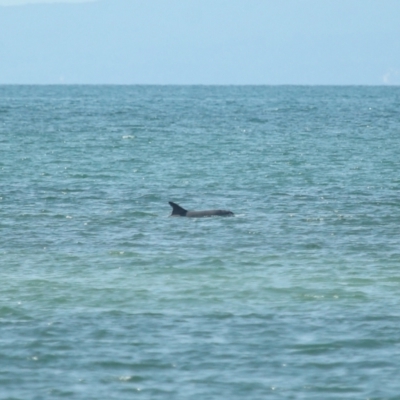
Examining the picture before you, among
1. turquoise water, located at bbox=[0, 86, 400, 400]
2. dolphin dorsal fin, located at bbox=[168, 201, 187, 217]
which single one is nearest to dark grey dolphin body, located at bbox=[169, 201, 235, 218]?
dolphin dorsal fin, located at bbox=[168, 201, 187, 217]

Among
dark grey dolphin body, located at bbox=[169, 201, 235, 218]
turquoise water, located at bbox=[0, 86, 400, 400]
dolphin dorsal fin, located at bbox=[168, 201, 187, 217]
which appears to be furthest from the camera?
dark grey dolphin body, located at bbox=[169, 201, 235, 218]

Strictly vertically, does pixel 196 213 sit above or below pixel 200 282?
above

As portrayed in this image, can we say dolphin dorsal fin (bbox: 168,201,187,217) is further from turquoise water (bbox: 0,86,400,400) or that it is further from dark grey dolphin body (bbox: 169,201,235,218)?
turquoise water (bbox: 0,86,400,400)

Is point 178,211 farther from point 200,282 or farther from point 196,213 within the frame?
point 200,282

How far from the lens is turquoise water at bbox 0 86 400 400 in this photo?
56.7 ft

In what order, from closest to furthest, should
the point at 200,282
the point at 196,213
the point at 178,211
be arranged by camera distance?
the point at 200,282
the point at 178,211
the point at 196,213

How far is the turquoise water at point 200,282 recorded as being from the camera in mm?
17297

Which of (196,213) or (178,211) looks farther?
(196,213)

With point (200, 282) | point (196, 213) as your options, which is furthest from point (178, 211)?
point (200, 282)

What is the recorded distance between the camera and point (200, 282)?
77.8 ft

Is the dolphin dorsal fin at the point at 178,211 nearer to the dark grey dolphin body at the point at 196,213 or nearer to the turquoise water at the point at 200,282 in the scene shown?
the dark grey dolphin body at the point at 196,213

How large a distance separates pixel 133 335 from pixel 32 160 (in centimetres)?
3731

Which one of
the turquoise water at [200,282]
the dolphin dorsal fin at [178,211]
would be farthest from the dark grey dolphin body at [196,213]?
the turquoise water at [200,282]

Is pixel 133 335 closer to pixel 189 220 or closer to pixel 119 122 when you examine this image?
pixel 189 220
